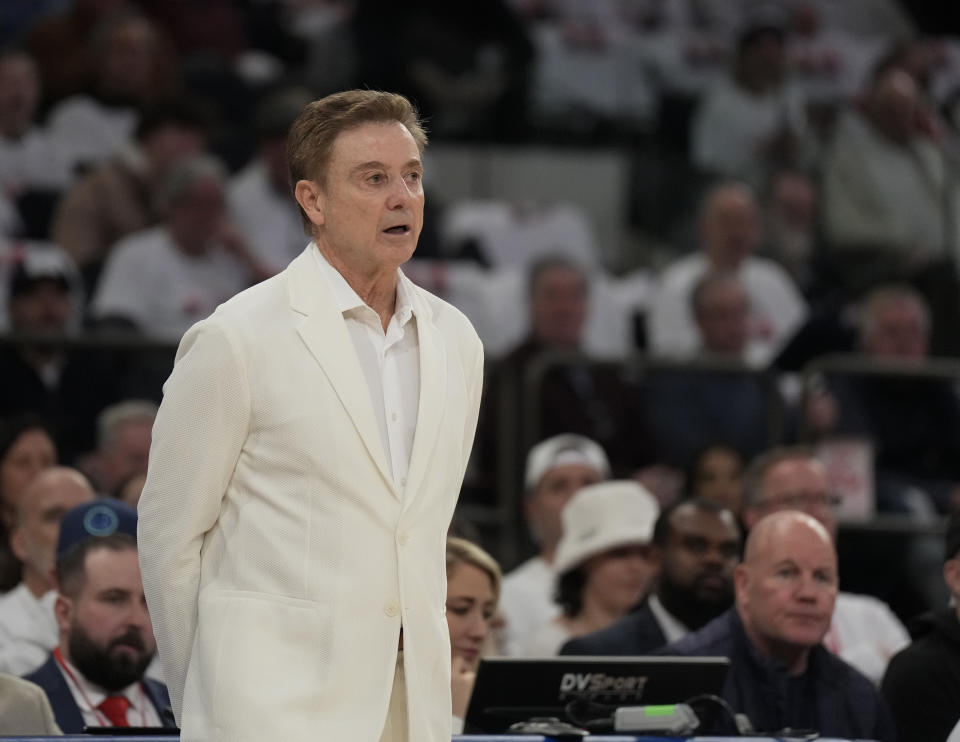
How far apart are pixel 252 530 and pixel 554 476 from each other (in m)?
4.43

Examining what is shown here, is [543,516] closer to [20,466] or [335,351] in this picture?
[20,466]

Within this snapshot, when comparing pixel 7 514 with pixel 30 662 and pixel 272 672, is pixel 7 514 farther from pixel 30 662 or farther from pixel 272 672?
pixel 272 672

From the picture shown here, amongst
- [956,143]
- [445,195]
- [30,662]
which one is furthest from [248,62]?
[30,662]

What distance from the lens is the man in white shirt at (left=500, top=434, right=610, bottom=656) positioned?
22.9 ft

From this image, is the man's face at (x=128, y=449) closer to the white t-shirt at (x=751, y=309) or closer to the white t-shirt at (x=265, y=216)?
the white t-shirt at (x=265, y=216)

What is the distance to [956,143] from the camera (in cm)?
1163

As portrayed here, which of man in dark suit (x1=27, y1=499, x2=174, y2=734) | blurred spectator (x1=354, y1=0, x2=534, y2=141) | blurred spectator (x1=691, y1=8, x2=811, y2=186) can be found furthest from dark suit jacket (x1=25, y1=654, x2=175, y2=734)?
blurred spectator (x1=691, y1=8, x2=811, y2=186)

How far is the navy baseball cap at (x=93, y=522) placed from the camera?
5.28 m

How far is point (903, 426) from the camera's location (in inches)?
347

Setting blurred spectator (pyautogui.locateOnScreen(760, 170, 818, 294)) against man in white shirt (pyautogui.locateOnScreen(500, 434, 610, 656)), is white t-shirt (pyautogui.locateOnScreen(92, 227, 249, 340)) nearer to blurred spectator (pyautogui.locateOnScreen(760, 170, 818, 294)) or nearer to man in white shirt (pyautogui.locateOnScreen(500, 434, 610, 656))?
man in white shirt (pyautogui.locateOnScreen(500, 434, 610, 656))

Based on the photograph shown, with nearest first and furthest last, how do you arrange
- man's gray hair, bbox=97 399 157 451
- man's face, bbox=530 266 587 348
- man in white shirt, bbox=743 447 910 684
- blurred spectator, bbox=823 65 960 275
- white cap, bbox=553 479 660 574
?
man in white shirt, bbox=743 447 910 684 → white cap, bbox=553 479 660 574 → man's gray hair, bbox=97 399 157 451 → man's face, bbox=530 266 587 348 → blurred spectator, bbox=823 65 960 275

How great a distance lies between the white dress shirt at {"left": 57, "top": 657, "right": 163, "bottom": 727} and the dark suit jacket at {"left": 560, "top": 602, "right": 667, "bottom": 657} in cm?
145

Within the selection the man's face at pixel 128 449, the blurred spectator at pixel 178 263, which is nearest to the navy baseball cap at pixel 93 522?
the man's face at pixel 128 449

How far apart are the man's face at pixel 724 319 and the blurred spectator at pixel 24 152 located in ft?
11.4
